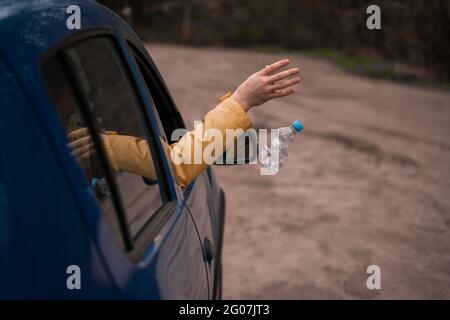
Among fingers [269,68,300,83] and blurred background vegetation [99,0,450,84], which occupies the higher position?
fingers [269,68,300,83]

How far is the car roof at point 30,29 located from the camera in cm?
138

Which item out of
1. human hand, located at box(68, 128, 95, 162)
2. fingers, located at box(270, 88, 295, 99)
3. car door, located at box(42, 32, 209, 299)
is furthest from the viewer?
fingers, located at box(270, 88, 295, 99)

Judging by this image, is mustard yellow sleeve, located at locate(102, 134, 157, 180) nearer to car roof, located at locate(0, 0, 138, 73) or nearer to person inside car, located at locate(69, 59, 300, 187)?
person inside car, located at locate(69, 59, 300, 187)

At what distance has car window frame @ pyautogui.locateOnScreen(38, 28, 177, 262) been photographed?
1.51 meters

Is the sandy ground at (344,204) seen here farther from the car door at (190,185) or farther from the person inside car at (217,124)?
the person inside car at (217,124)

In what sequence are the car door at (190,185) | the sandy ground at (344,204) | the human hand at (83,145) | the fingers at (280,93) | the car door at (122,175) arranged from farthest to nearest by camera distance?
the sandy ground at (344,204)
the car door at (190,185)
the fingers at (280,93)
the human hand at (83,145)
the car door at (122,175)

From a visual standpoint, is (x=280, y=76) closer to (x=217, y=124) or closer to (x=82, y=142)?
(x=217, y=124)

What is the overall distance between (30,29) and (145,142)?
744 millimetres

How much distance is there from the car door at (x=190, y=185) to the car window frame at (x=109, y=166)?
14cm

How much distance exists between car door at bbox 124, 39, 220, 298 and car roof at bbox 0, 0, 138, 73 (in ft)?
2.70

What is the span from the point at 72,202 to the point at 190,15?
26.5m

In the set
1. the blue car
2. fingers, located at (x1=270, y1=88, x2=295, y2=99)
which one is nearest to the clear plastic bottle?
fingers, located at (x1=270, y1=88, x2=295, y2=99)

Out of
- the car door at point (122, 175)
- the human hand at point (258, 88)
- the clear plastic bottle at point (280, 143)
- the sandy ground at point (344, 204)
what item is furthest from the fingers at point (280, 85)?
the sandy ground at point (344, 204)

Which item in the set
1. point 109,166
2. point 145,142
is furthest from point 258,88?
point 109,166
